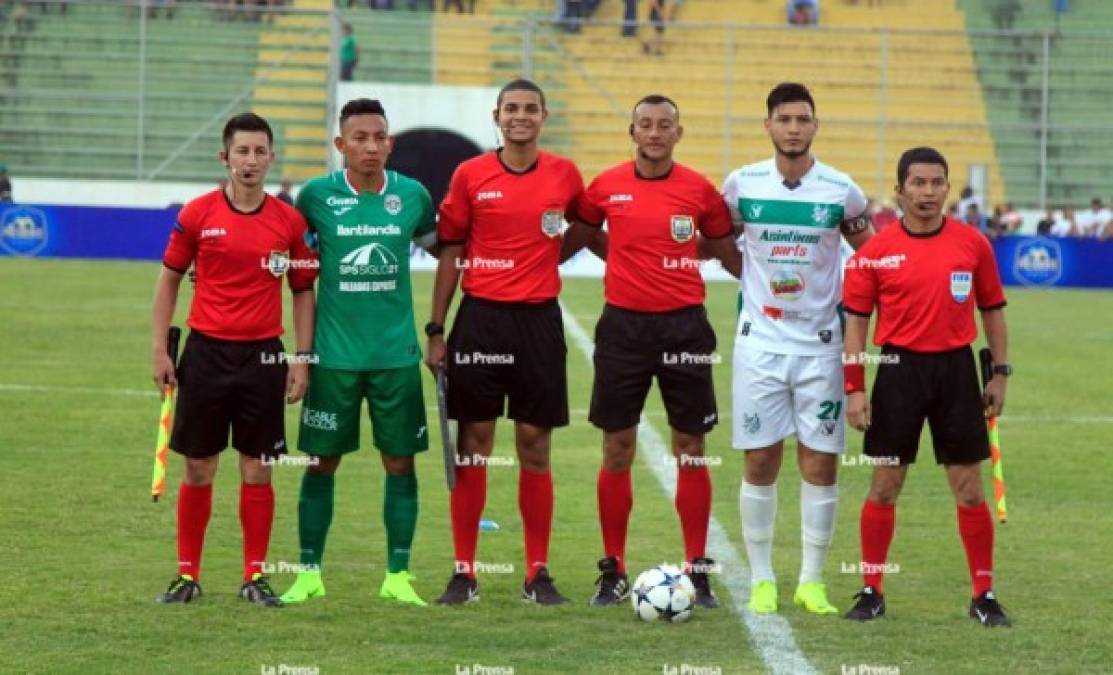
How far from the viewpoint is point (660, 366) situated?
8328 mm

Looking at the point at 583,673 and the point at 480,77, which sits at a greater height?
the point at 480,77

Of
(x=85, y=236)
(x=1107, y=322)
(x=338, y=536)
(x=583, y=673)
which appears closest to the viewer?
(x=583, y=673)

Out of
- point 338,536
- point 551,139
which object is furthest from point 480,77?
point 338,536

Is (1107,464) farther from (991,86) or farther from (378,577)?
(991,86)

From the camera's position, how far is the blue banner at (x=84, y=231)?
105 feet

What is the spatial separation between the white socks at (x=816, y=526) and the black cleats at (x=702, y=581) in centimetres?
41

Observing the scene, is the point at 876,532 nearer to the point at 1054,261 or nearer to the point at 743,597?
the point at 743,597

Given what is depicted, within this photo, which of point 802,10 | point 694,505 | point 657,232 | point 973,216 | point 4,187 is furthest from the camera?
point 802,10

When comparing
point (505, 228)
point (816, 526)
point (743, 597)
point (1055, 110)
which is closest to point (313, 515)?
point (505, 228)

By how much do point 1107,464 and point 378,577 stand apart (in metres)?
6.23

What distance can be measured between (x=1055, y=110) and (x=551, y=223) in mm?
32631

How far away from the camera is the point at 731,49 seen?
130 ft

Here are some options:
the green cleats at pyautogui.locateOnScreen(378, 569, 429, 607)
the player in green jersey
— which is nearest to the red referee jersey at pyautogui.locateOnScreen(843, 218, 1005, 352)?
the player in green jersey

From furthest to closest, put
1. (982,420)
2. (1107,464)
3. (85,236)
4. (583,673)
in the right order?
(85,236)
(1107,464)
(982,420)
(583,673)
